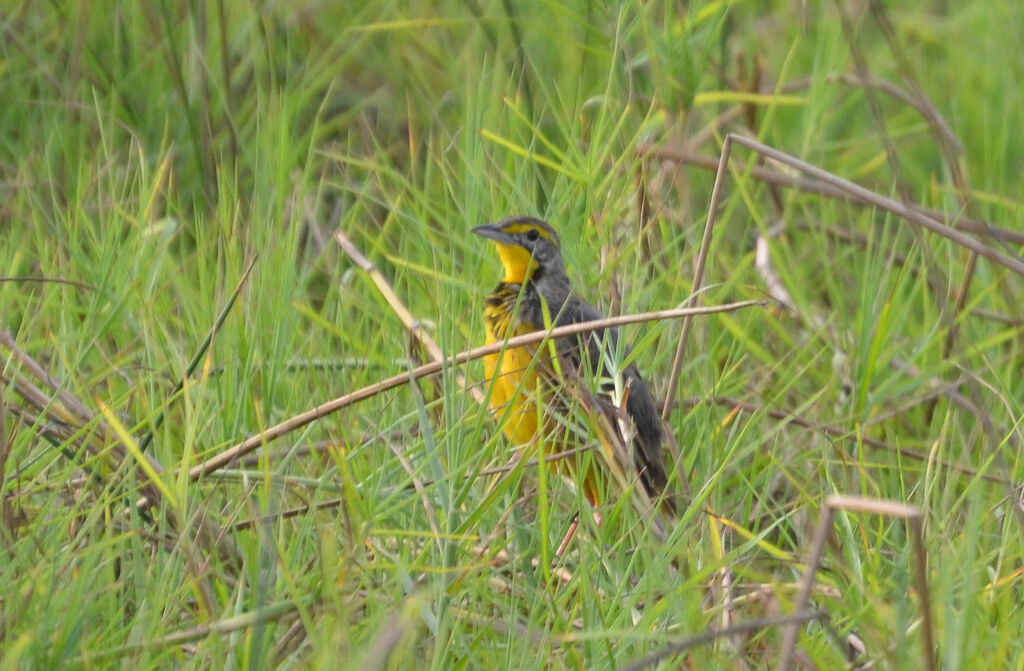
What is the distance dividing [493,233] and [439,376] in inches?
17.3

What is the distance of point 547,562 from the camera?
265 centimetres


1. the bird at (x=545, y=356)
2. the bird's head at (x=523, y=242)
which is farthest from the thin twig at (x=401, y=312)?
the bird's head at (x=523, y=242)

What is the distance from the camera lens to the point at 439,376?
354 centimetres

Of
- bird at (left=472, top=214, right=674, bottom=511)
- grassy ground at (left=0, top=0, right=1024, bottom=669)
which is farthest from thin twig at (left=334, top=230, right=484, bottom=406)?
bird at (left=472, top=214, right=674, bottom=511)

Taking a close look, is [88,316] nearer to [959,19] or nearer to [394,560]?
[394,560]

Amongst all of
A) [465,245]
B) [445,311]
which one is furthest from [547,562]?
[465,245]

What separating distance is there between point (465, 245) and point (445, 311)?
2.50ft

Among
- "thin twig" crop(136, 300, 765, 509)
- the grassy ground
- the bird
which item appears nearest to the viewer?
the grassy ground

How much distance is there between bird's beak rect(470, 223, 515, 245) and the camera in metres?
3.69

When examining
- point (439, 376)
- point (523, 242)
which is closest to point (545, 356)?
point (523, 242)

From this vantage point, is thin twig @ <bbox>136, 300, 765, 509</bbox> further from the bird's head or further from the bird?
the bird's head

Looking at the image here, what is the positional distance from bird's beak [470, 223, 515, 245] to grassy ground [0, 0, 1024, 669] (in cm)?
6

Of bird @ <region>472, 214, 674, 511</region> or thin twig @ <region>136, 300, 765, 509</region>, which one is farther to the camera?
bird @ <region>472, 214, 674, 511</region>

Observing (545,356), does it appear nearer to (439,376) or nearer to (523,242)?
(523,242)
